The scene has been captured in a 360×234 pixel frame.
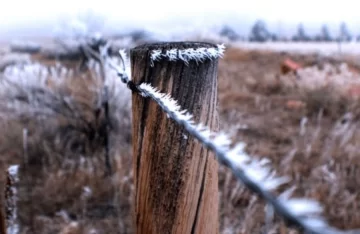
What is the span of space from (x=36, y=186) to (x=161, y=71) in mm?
2635

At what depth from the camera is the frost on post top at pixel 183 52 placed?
630 mm

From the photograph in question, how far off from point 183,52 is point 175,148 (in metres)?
0.14

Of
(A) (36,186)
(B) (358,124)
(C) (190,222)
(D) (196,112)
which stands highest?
(D) (196,112)

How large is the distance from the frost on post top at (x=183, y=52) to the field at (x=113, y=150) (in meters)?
0.82

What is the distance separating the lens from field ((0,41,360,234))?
2.63 m

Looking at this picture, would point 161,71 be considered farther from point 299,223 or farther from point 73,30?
point 73,30

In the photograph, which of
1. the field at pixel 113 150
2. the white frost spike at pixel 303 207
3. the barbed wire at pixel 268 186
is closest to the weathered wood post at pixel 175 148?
the barbed wire at pixel 268 186

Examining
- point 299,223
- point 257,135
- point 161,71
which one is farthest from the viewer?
point 257,135

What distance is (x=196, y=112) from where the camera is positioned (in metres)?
0.66

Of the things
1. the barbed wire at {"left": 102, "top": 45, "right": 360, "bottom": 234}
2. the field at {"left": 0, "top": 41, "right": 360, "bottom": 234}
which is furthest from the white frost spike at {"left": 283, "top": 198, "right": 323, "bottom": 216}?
the field at {"left": 0, "top": 41, "right": 360, "bottom": 234}

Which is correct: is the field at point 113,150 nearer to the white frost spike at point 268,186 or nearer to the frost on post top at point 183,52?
the frost on post top at point 183,52

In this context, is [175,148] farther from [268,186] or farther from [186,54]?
[268,186]

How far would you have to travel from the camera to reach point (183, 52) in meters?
0.63

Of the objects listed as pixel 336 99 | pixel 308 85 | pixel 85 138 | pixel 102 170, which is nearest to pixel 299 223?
pixel 102 170
